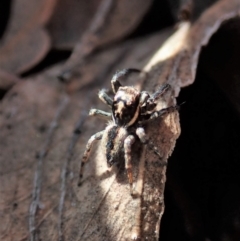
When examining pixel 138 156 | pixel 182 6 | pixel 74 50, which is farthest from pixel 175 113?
pixel 74 50

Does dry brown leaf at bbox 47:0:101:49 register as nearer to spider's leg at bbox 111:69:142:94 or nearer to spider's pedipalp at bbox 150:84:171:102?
spider's leg at bbox 111:69:142:94

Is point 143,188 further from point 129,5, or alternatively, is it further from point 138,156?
point 129,5

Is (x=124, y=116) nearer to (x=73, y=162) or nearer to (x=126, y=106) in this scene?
(x=126, y=106)

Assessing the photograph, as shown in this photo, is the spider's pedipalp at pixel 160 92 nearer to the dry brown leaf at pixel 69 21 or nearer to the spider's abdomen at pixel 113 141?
the spider's abdomen at pixel 113 141

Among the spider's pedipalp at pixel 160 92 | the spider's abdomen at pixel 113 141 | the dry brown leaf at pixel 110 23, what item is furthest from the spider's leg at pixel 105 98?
the dry brown leaf at pixel 110 23

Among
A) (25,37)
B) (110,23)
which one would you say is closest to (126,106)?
(110,23)
